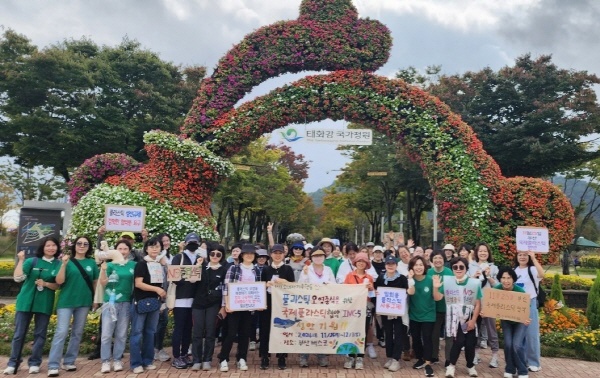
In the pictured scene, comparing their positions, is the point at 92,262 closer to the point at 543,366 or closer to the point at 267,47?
the point at 543,366

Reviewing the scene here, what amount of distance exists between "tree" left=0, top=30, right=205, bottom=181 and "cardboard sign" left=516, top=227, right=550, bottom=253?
16679 millimetres

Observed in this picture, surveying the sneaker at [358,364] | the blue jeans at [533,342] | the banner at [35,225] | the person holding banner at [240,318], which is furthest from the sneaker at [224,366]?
the banner at [35,225]

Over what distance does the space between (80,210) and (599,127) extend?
18.9m

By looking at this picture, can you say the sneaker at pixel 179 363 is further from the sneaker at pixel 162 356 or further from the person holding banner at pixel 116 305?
the person holding banner at pixel 116 305

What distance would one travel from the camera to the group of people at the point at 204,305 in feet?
19.7

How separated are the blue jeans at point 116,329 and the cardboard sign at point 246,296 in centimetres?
145

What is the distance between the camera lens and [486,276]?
7.12m

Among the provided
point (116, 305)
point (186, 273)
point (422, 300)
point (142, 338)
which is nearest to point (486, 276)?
point (422, 300)

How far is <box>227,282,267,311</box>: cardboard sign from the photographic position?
6113 mm

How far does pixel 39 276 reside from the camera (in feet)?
19.5

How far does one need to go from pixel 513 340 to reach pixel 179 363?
4.65 metres

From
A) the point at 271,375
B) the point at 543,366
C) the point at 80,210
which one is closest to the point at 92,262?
the point at 271,375

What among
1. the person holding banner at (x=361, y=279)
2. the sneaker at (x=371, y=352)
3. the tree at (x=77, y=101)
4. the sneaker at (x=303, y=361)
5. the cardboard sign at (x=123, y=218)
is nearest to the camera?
the sneaker at (x=303, y=361)

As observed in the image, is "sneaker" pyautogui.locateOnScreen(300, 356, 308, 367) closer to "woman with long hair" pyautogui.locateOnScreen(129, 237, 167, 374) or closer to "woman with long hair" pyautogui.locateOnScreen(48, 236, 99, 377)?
"woman with long hair" pyautogui.locateOnScreen(129, 237, 167, 374)
